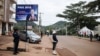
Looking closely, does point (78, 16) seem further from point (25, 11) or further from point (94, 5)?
point (25, 11)

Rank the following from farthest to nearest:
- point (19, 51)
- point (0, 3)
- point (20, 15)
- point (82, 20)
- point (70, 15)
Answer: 1. point (70, 15)
2. point (82, 20)
3. point (0, 3)
4. point (20, 15)
5. point (19, 51)

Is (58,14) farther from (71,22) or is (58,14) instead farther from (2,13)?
(2,13)

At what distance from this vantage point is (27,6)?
75.3 ft

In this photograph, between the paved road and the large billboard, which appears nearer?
the paved road

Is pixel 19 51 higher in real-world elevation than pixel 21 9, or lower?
lower

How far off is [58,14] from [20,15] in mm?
84663

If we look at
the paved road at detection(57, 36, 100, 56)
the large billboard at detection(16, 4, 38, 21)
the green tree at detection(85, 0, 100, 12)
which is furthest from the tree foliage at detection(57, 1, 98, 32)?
the large billboard at detection(16, 4, 38, 21)

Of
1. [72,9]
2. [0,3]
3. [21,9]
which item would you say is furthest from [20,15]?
[72,9]

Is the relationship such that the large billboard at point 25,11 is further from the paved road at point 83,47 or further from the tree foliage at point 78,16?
the tree foliage at point 78,16

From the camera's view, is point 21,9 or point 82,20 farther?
point 82,20

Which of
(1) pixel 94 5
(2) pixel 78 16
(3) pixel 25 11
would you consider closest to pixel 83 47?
(3) pixel 25 11

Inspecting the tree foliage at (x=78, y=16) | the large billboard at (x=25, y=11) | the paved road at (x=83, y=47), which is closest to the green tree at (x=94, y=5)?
the paved road at (x=83, y=47)

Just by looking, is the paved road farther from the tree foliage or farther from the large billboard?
the tree foliage

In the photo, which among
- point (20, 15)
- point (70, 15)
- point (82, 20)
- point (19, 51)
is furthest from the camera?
point (70, 15)
